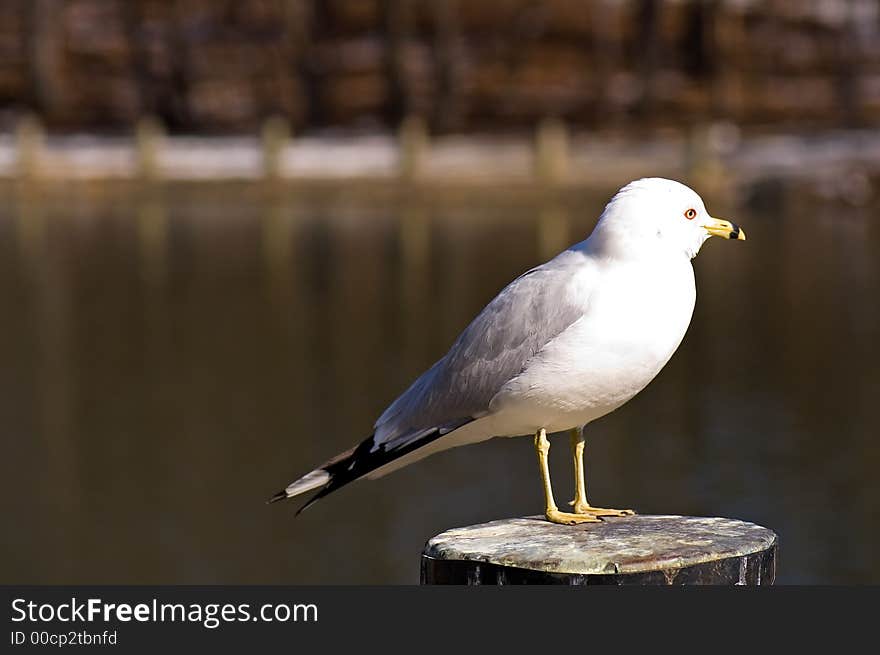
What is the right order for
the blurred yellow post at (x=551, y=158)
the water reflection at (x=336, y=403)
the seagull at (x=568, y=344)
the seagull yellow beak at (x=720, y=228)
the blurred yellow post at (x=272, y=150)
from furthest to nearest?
the blurred yellow post at (x=272, y=150)
the blurred yellow post at (x=551, y=158)
the water reflection at (x=336, y=403)
the seagull yellow beak at (x=720, y=228)
the seagull at (x=568, y=344)

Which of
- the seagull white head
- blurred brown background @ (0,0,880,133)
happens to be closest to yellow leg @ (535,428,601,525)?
the seagull white head

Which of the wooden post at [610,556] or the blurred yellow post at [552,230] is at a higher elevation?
the wooden post at [610,556]

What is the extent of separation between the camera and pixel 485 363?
584 centimetres

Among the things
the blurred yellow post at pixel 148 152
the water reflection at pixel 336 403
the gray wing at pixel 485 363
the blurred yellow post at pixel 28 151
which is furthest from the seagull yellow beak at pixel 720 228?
the blurred yellow post at pixel 28 151

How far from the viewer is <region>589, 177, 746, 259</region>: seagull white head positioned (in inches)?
216

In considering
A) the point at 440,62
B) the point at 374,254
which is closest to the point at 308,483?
the point at 374,254

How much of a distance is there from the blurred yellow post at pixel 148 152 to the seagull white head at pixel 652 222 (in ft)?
129

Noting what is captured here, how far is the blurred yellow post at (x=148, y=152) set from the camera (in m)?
43.8

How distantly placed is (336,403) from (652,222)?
46.4ft

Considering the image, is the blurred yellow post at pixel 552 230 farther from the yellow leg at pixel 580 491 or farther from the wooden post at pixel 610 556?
the wooden post at pixel 610 556

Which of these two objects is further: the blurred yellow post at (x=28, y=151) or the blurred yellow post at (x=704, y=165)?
the blurred yellow post at (x=28, y=151)

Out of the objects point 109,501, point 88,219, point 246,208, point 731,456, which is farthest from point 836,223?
point 109,501

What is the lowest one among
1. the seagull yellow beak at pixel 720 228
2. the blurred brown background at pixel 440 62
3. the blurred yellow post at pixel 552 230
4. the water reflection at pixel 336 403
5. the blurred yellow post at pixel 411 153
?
the blurred yellow post at pixel 552 230

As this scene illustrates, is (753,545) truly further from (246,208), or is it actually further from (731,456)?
(246,208)
